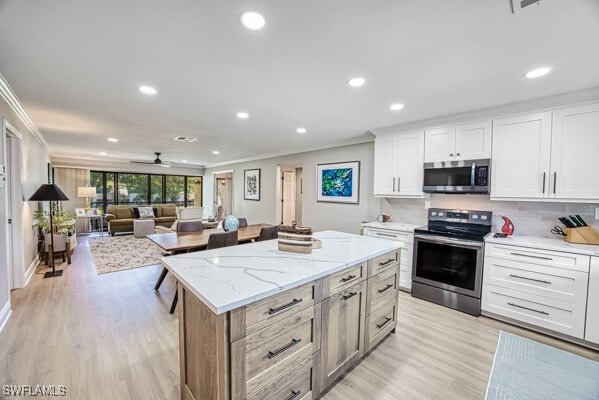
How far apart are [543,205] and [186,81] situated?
394 cm

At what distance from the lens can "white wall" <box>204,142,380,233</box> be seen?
438cm

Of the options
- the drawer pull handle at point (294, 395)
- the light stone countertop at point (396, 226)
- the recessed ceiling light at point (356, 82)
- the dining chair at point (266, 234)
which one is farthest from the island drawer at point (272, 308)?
the light stone countertop at point (396, 226)

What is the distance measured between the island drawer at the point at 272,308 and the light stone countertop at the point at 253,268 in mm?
57

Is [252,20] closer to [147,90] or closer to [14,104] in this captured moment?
[147,90]

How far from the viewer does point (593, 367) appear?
6.54 feet

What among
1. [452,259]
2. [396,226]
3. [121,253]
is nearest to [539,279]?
[452,259]

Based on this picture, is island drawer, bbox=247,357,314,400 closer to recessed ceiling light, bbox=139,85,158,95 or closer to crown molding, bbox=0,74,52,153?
recessed ceiling light, bbox=139,85,158,95

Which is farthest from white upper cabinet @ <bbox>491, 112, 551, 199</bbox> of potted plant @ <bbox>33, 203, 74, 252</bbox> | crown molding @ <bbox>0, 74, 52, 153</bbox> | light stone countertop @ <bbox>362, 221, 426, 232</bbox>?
potted plant @ <bbox>33, 203, 74, 252</bbox>

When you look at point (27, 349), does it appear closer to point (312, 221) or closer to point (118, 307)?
point (118, 307)

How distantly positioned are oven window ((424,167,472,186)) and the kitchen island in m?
1.66

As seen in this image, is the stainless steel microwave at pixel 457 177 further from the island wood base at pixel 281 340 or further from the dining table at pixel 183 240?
the dining table at pixel 183 240

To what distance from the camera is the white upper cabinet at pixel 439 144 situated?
3.12 m

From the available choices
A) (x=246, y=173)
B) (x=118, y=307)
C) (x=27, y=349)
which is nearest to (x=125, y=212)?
(x=246, y=173)

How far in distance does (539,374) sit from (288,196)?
20.2ft
